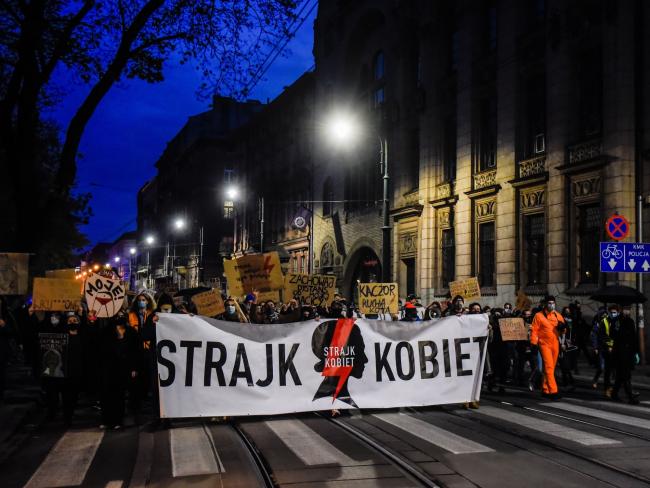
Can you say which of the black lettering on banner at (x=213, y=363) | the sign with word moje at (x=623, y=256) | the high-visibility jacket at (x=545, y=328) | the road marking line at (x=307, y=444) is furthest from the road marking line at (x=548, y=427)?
the sign with word moje at (x=623, y=256)

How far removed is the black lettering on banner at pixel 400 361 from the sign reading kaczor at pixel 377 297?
6298 mm

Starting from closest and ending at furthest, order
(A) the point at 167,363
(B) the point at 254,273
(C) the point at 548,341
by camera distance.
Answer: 1. (A) the point at 167,363
2. (C) the point at 548,341
3. (B) the point at 254,273

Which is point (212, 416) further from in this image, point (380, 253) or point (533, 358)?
point (380, 253)

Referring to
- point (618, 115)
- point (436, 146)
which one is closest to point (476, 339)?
point (618, 115)

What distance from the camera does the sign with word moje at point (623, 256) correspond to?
16469 millimetres

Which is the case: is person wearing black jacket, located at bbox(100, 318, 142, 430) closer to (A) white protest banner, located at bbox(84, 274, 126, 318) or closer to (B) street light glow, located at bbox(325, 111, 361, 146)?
(A) white protest banner, located at bbox(84, 274, 126, 318)

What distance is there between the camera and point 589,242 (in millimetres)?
21047

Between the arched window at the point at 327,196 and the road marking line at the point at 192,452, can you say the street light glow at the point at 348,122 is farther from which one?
the road marking line at the point at 192,452

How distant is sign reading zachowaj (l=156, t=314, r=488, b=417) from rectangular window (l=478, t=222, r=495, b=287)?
14340mm

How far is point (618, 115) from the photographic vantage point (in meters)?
19.6

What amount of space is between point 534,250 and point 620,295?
265 inches

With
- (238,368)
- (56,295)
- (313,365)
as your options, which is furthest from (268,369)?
(56,295)

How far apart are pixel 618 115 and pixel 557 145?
255 cm

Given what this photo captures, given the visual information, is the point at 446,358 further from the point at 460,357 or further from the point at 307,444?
the point at 307,444
